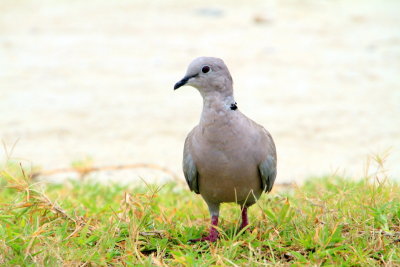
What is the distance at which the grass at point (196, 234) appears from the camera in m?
3.80

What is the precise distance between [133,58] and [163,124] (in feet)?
9.54

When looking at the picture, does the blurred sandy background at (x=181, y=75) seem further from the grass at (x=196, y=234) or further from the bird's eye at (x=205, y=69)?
the bird's eye at (x=205, y=69)

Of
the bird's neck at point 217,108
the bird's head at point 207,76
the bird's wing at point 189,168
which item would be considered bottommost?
the bird's wing at point 189,168

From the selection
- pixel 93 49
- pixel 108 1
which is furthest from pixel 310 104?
pixel 108 1

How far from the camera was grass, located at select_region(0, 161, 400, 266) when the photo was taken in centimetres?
380

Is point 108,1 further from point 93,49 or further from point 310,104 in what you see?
point 310,104

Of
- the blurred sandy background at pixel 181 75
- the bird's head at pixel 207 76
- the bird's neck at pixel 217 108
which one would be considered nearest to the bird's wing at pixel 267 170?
the bird's neck at pixel 217 108

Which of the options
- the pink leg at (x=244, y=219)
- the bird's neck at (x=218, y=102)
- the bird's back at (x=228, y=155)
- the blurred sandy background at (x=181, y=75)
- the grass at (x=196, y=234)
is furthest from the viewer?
the blurred sandy background at (x=181, y=75)

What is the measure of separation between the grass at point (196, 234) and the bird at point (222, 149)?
205 mm

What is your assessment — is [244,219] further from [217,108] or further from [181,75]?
[181,75]

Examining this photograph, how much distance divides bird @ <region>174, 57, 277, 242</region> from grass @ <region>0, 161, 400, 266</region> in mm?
205

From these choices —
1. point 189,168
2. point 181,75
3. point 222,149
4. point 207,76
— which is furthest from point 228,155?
point 181,75

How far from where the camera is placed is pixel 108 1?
14688 millimetres

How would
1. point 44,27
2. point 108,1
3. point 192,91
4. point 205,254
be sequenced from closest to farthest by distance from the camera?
point 205,254
point 192,91
point 44,27
point 108,1
